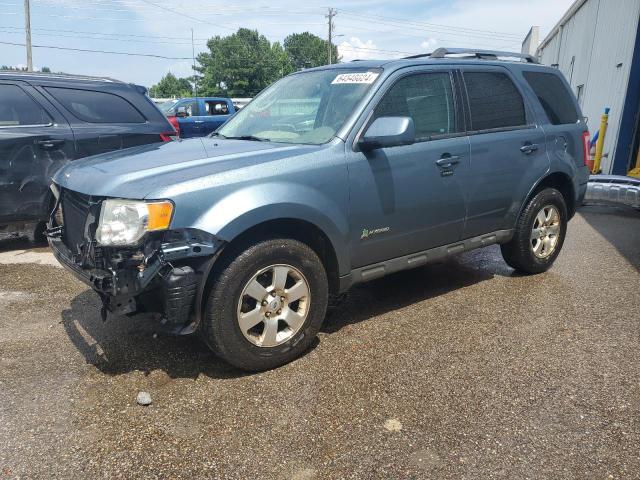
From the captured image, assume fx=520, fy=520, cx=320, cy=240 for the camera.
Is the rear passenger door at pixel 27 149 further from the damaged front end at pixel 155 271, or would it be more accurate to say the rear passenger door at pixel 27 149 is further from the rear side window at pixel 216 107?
the rear side window at pixel 216 107

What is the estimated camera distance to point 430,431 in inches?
101

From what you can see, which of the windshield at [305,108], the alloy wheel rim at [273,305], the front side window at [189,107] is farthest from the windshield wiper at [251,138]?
the front side window at [189,107]

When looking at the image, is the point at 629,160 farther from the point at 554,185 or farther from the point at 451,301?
the point at 451,301

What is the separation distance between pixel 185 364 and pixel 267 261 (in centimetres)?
89

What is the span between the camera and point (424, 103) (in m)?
3.85

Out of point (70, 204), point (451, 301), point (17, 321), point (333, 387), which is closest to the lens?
point (333, 387)

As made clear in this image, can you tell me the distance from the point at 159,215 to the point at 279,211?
2.19 ft

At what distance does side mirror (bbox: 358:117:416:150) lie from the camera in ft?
10.7

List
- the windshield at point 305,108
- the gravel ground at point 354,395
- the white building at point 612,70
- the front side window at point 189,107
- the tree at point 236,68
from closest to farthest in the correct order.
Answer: the gravel ground at point 354,395 < the windshield at point 305,108 < the white building at point 612,70 < the front side window at point 189,107 < the tree at point 236,68

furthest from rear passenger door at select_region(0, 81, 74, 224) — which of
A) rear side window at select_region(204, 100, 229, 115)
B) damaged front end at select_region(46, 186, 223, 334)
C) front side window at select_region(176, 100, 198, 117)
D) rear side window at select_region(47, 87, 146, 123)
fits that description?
rear side window at select_region(204, 100, 229, 115)

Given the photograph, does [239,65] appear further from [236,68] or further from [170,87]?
[170,87]

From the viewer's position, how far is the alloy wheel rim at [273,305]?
300cm

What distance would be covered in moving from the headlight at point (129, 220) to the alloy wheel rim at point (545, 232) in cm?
344

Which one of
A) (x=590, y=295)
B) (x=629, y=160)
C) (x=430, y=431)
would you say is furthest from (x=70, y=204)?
(x=629, y=160)
